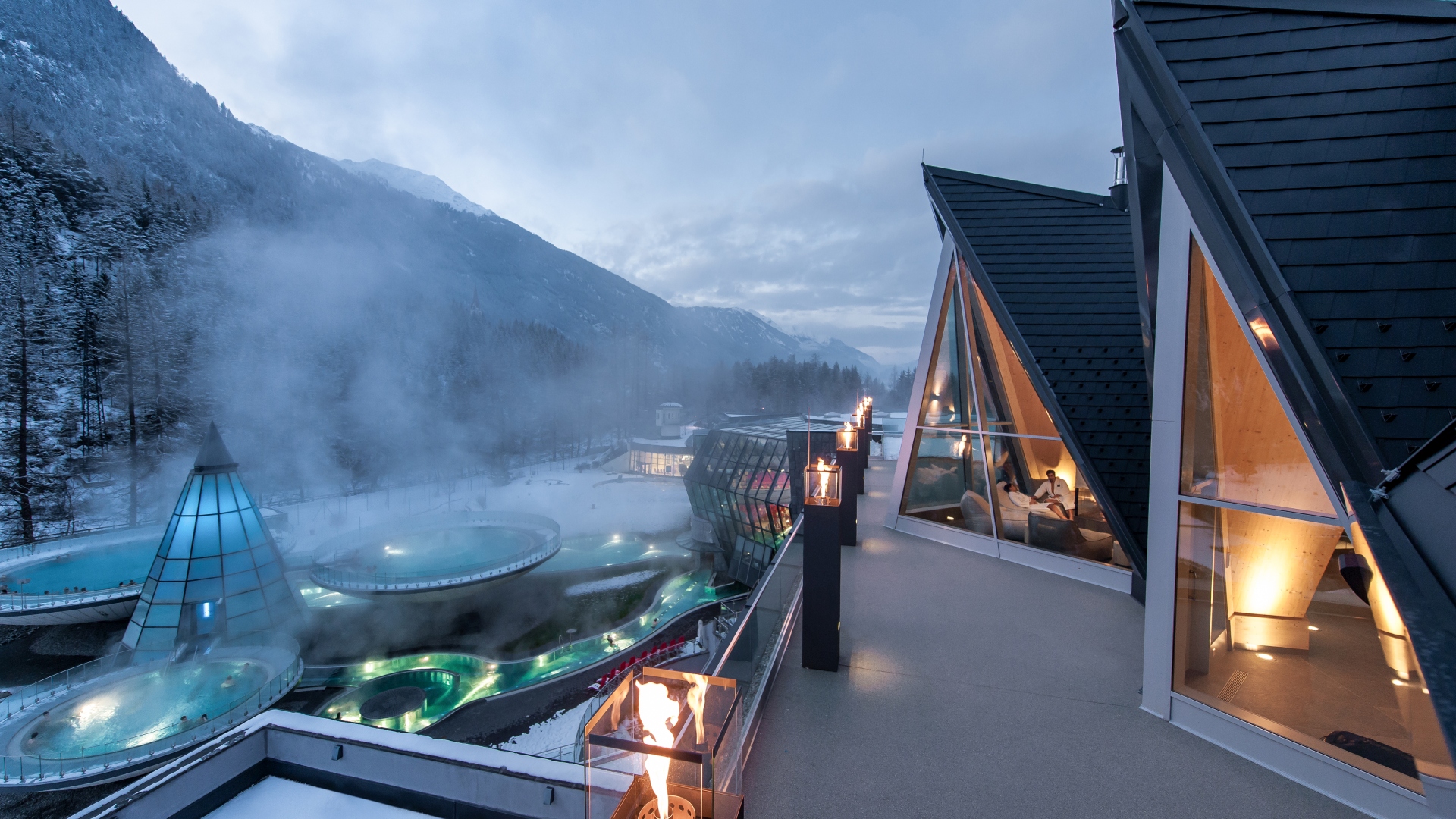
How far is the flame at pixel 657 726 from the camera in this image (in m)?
2.31

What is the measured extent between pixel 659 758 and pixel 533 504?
138 ft

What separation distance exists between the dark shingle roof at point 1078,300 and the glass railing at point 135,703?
23.0 metres

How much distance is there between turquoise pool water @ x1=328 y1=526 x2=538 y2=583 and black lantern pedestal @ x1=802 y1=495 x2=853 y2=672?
23472mm

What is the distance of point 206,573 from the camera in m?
18.5

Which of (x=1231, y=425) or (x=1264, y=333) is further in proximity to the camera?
(x=1231, y=425)

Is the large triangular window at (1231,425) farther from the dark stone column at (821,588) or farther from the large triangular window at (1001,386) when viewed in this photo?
the large triangular window at (1001,386)

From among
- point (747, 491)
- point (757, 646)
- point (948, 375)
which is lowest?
point (747, 491)

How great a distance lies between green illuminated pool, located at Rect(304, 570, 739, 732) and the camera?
18411 mm

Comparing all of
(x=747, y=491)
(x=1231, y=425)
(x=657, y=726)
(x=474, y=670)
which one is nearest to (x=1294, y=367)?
(x=1231, y=425)

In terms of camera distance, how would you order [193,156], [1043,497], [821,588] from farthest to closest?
[193,156] < [1043,497] < [821,588]

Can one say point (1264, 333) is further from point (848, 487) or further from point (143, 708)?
point (143, 708)

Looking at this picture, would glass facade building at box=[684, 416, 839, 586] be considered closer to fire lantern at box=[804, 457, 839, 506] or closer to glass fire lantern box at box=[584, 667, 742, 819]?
fire lantern at box=[804, 457, 839, 506]

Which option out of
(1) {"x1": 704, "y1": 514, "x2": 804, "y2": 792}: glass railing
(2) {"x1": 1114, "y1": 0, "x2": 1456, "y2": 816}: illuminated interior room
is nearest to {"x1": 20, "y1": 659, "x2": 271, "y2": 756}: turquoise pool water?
(1) {"x1": 704, "y1": 514, "x2": 804, "y2": 792}: glass railing

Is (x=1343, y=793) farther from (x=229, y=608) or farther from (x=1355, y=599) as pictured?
(x=229, y=608)
